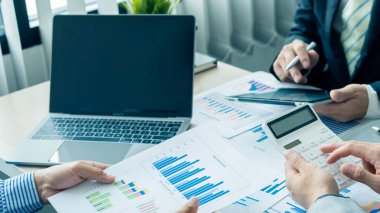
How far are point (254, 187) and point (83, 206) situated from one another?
1.03 ft

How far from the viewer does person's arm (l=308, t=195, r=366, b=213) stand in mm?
827

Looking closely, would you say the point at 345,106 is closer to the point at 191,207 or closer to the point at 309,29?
the point at 309,29

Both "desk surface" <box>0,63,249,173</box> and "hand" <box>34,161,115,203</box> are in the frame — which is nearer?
"hand" <box>34,161,115,203</box>

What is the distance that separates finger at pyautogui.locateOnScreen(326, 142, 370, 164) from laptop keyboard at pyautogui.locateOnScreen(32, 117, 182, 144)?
15.0 inches

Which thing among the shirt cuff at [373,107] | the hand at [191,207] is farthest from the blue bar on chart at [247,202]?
the shirt cuff at [373,107]

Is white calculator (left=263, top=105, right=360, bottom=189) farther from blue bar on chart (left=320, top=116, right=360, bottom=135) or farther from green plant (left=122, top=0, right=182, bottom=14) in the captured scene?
green plant (left=122, top=0, right=182, bottom=14)

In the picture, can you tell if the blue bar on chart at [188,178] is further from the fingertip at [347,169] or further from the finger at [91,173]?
the fingertip at [347,169]

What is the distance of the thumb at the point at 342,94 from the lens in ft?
3.93

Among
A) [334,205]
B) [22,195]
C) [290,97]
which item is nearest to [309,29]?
[290,97]

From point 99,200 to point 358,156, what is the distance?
49cm

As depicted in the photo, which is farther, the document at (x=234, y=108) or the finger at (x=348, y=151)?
the document at (x=234, y=108)

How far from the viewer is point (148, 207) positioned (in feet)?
3.03

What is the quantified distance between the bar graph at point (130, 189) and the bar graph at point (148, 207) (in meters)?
0.02

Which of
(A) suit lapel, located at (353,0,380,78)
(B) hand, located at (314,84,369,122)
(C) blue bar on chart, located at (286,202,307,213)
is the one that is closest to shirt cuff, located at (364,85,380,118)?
(B) hand, located at (314,84,369,122)
